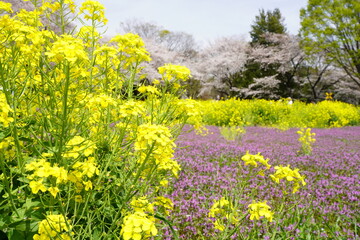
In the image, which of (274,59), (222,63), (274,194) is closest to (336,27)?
(274,59)

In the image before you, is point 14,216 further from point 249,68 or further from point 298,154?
point 249,68

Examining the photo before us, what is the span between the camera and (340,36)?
21188 millimetres

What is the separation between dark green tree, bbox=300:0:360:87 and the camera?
67.4 ft

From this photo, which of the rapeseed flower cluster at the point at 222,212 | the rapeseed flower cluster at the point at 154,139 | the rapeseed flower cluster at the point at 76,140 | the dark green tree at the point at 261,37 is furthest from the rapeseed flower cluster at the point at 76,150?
the dark green tree at the point at 261,37

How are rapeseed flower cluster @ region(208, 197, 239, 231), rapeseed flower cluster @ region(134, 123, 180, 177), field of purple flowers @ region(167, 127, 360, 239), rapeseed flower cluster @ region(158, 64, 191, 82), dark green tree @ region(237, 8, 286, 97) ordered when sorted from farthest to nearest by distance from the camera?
dark green tree @ region(237, 8, 286, 97), field of purple flowers @ region(167, 127, 360, 239), rapeseed flower cluster @ region(208, 197, 239, 231), rapeseed flower cluster @ region(158, 64, 191, 82), rapeseed flower cluster @ region(134, 123, 180, 177)

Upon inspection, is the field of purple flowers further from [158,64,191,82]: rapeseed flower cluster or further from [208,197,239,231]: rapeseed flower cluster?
[158,64,191,82]: rapeseed flower cluster

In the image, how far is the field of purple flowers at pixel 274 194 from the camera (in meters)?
2.50

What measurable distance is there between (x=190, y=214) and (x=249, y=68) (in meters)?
29.0

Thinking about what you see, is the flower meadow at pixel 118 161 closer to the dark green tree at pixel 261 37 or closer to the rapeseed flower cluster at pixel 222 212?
the rapeseed flower cluster at pixel 222 212

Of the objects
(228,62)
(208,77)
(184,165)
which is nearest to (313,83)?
(228,62)

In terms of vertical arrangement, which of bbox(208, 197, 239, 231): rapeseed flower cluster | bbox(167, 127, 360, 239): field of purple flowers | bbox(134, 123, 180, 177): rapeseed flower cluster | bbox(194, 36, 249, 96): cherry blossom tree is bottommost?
bbox(167, 127, 360, 239): field of purple flowers

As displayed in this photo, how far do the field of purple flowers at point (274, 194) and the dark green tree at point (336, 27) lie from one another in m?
17.9

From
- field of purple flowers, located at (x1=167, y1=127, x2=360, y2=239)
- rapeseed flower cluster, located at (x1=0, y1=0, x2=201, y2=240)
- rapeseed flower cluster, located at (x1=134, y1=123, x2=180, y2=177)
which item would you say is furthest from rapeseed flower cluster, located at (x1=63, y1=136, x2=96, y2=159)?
field of purple flowers, located at (x1=167, y1=127, x2=360, y2=239)

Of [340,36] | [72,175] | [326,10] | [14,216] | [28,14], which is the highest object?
[326,10]
